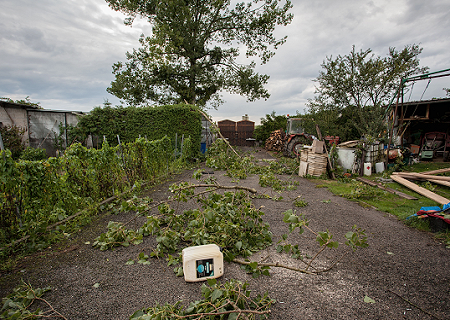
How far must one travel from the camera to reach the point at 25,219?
11.0ft

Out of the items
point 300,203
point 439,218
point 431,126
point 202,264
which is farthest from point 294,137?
point 202,264

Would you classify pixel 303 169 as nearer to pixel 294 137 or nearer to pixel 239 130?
pixel 294 137

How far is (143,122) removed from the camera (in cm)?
1252

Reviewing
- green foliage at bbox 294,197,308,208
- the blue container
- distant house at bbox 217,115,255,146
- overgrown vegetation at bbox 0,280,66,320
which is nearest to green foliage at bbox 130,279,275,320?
overgrown vegetation at bbox 0,280,66,320

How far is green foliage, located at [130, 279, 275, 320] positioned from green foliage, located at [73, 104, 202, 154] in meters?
10.5

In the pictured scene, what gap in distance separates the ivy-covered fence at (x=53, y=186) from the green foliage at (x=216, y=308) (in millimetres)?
2611

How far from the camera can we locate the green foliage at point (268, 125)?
80.0 ft

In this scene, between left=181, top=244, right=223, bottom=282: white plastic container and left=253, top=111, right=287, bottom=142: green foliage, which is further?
left=253, top=111, right=287, bottom=142: green foliage

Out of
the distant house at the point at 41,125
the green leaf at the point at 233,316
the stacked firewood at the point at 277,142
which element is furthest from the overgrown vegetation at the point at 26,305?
the stacked firewood at the point at 277,142

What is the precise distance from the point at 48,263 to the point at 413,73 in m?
20.0

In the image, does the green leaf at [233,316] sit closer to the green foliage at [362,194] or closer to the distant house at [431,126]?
the green foliage at [362,194]

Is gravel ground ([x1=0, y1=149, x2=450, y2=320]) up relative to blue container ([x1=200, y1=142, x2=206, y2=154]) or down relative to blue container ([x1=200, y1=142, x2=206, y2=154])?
down

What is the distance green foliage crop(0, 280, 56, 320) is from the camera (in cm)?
198

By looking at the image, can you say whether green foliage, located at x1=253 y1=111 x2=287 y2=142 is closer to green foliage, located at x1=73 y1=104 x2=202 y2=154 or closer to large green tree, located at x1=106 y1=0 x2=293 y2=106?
large green tree, located at x1=106 y1=0 x2=293 y2=106
